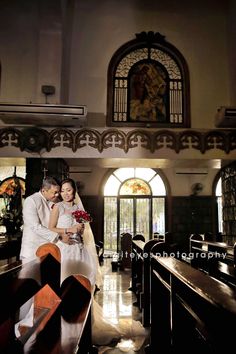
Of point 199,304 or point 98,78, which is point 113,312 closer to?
point 199,304

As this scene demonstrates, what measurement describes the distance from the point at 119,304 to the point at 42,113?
12.1 ft

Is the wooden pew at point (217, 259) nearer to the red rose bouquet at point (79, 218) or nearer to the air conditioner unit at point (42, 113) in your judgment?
the red rose bouquet at point (79, 218)

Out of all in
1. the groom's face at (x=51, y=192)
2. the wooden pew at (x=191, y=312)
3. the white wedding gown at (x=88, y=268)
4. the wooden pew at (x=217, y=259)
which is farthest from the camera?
the wooden pew at (x=217, y=259)

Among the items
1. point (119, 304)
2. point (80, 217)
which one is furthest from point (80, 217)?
point (119, 304)

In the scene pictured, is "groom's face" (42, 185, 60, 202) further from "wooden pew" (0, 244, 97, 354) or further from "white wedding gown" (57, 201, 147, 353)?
"wooden pew" (0, 244, 97, 354)

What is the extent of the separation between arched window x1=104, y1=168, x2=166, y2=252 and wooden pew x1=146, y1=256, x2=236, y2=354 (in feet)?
28.2

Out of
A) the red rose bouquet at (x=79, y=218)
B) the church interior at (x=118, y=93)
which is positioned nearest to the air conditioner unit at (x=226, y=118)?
the church interior at (x=118, y=93)

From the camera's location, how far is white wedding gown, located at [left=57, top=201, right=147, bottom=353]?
10.3 feet

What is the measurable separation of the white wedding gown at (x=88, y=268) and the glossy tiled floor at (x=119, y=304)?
0.55 feet

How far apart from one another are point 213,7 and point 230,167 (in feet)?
12.8

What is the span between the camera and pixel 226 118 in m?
6.14

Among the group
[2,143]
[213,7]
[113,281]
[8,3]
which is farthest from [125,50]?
[113,281]

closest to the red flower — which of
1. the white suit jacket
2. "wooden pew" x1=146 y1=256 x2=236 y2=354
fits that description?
the white suit jacket

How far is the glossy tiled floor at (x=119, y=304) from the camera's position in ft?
9.95
